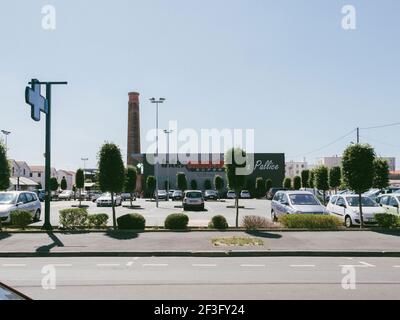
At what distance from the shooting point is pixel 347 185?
17.9m

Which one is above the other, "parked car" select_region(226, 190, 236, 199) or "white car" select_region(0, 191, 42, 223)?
"white car" select_region(0, 191, 42, 223)

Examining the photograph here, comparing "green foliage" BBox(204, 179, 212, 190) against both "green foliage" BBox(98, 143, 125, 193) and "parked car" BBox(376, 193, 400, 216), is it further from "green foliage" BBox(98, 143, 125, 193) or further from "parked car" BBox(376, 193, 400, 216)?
"green foliage" BBox(98, 143, 125, 193)

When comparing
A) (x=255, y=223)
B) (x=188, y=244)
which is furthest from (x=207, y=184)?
(x=188, y=244)

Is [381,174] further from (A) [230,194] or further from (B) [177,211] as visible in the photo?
(A) [230,194]

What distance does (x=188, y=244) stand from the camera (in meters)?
12.8

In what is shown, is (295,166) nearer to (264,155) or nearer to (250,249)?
(264,155)

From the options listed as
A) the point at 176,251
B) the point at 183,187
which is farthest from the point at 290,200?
the point at 183,187

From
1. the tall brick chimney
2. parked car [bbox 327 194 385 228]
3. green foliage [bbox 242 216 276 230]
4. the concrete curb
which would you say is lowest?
the concrete curb

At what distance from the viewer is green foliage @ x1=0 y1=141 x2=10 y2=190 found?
19203mm

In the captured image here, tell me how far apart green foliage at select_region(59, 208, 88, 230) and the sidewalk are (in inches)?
63.7

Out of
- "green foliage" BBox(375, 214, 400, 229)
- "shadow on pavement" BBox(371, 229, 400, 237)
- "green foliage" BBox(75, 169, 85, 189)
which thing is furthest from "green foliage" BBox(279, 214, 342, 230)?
"green foliage" BBox(75, 169, 85, 189)

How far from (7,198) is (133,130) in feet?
155

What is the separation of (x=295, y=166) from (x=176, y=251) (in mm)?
174898
